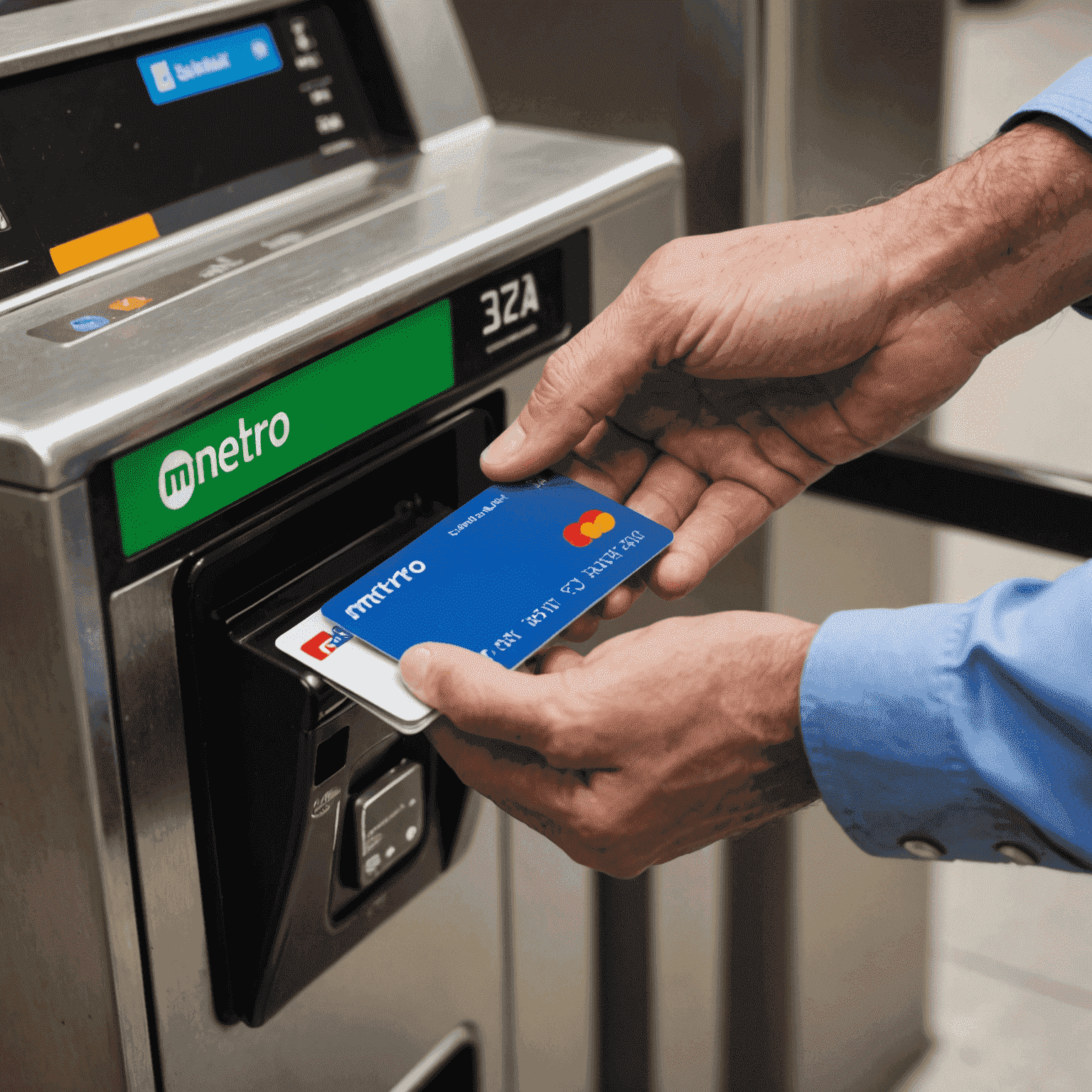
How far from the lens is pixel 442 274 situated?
2.60 ft

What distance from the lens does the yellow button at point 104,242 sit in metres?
0.77

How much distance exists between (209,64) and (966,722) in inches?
23.7

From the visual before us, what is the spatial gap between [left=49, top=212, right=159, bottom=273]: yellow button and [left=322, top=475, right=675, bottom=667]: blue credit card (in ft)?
0.79

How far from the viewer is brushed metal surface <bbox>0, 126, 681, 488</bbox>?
24.7 inches

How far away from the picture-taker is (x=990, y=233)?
1.00 m

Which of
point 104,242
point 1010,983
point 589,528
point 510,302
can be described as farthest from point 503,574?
point 1010,983

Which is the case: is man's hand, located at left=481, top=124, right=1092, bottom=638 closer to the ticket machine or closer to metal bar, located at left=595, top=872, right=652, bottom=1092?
the ticket machine

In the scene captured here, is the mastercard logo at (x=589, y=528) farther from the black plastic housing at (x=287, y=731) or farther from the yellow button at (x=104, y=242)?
the yellow button at (x=104, y=242)

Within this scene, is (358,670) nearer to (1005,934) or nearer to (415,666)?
(415,666)

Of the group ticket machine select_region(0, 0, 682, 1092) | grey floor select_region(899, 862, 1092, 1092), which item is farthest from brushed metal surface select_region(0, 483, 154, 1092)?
grey floor select_region(899, 862, 1092, 1092)

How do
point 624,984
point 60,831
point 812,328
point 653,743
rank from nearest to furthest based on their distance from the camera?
point 60,831 < point 653,743 < point 812,328 < point 624,984

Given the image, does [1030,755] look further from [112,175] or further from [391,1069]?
[112,175]

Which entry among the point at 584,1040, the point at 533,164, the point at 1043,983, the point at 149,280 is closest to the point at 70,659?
the point at 149,280

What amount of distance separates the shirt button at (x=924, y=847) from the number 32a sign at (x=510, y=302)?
41cm
